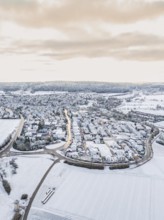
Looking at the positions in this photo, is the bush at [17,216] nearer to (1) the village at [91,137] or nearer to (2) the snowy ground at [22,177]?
(2) the snowy ground at [22,177]

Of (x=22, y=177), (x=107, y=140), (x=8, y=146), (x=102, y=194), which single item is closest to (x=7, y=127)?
(x=8, y=146)

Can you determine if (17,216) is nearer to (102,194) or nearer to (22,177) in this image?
(22,177)

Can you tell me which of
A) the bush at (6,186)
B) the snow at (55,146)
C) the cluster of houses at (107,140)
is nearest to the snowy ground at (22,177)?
the bush at (6,186)

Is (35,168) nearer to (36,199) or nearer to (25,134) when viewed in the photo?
(36,199)

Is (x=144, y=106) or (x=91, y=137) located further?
(x=144, y=106)

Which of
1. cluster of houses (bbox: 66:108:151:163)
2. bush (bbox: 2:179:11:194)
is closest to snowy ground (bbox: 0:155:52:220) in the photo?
bush (bbox: 2:179:11:194)

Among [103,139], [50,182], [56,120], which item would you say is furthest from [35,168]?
[56,120]
